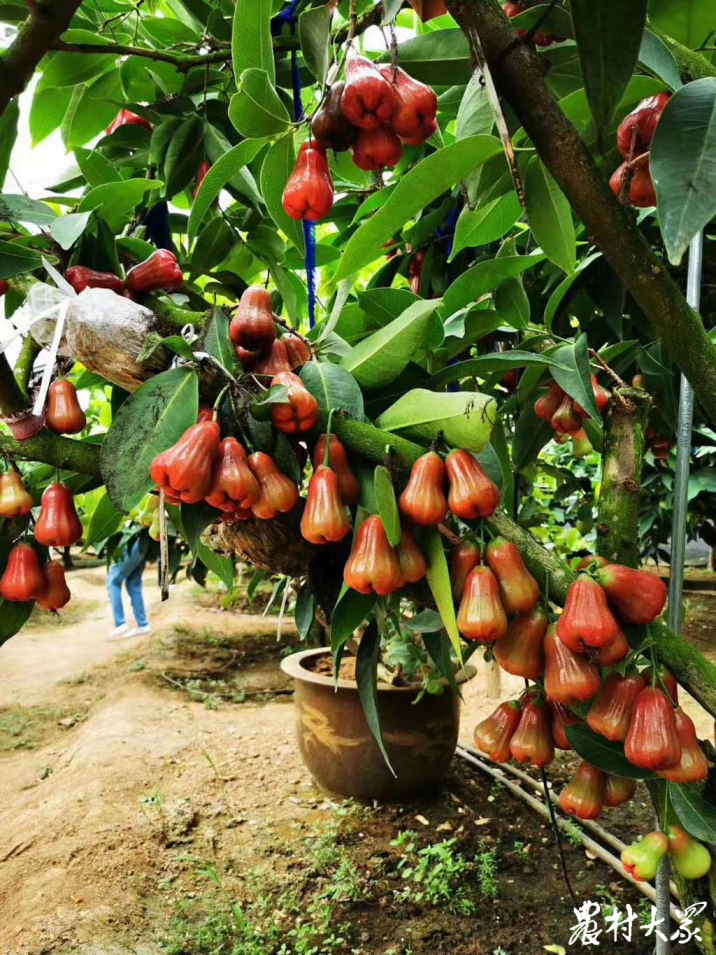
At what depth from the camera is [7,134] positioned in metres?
0.80

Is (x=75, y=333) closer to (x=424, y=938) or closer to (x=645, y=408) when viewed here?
(x=645, y=408)

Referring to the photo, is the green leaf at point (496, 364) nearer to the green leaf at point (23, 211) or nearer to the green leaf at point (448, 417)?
the green leaf at point (448, 417)

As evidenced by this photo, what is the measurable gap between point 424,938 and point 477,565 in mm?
1238

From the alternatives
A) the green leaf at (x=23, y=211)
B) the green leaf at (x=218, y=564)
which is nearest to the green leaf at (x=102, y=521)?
the green leaf at (x=218, y=564)

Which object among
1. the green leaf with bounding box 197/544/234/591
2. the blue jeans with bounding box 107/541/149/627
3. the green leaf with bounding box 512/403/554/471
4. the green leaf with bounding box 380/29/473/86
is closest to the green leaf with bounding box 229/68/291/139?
the green leaf with bounding box 380/29/473/86

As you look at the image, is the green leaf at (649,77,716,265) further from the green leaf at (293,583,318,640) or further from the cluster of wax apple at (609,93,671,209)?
the green leaf at (293,583,318,640)

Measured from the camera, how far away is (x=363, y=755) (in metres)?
2.04

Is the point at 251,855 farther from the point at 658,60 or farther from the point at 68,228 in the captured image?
the point at 658,60

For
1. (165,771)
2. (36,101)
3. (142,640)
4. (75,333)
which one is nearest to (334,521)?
(75,333)

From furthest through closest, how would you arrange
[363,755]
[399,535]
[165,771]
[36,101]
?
[165,771], [363,755], [36,101], [399,535]

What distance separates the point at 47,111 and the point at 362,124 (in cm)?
76

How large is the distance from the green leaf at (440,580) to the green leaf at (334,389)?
12 centimetres

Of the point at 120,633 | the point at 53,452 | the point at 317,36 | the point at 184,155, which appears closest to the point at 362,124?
the point at 317,36

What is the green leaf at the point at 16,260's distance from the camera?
0.63 metres
